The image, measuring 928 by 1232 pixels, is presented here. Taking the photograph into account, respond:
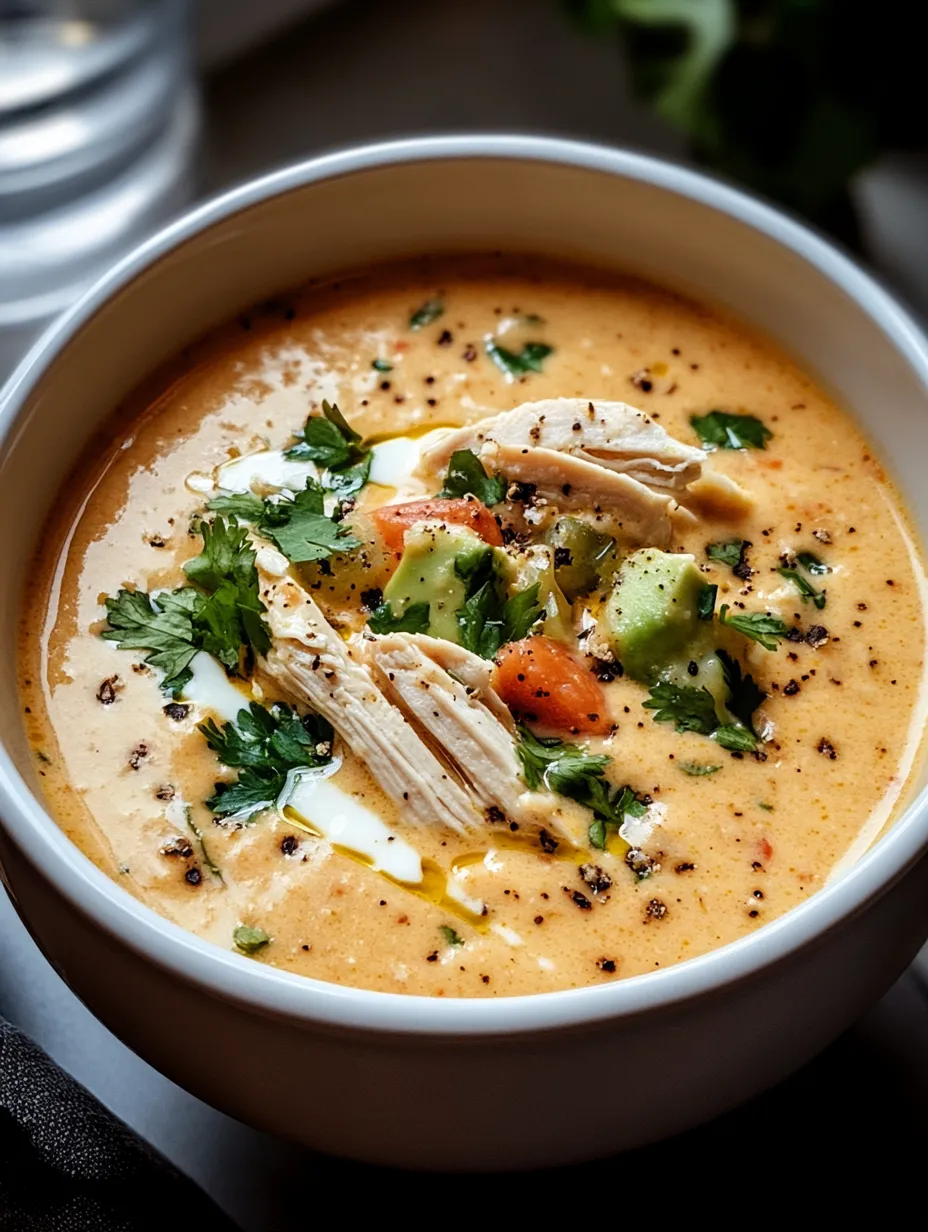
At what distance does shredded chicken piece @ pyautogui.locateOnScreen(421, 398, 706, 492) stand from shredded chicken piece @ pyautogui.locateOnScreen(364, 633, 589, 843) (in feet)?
0.92

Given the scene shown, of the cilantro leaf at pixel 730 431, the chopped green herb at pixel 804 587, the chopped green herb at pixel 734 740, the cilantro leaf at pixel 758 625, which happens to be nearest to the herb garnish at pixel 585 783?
the chopped green herb at pixel 734 740

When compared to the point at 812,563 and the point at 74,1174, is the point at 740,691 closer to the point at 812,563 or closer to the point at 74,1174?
the point at 812,563

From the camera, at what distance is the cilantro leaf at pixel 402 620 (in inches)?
67.6

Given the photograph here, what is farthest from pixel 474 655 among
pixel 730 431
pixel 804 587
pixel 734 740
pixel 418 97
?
pixel 418 97

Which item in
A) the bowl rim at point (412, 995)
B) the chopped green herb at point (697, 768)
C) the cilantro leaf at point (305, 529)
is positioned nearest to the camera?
the bowl rim at point (412, 995)

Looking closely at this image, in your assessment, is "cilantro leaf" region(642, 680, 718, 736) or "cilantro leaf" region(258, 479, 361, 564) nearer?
"cilantro leaf" region(642, 680, 718, 736)

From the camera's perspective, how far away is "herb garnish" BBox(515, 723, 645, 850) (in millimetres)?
1592

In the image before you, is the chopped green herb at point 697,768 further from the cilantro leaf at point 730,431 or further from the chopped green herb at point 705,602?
the cilantro leaf at point 730,431

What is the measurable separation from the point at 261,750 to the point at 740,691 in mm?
A: 486

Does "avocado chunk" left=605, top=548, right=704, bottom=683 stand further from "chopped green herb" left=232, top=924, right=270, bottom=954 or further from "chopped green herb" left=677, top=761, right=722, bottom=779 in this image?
"chopped green herb" left=232, top=924, right=270, bottom=954

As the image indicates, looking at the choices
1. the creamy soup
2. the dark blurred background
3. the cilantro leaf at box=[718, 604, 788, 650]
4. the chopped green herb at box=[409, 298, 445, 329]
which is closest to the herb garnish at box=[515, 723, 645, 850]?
the creamy soup

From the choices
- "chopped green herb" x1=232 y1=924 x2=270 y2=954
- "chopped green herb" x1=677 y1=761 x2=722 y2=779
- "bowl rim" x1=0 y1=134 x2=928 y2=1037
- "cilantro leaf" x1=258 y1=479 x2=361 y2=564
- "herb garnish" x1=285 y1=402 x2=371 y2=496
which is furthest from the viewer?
"herb garnish" x1=285 y1=402 x2=371 y2=496

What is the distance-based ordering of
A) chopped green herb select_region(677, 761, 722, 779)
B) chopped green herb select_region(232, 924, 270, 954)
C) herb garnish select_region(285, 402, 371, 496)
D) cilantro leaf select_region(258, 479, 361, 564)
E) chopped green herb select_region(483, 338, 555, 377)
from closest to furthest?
chopped green herb select_region(232, 924, 270, 954) < chopped green herb select_region(677, 761, 722, 779) < cilantro leaf select_region(258, 479, 361, 564) < herb garnish select_region(285, 402, 371, 496) < chopped green herb select_region(483, 338, 555, 377)

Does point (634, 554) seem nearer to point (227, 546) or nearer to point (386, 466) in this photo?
point (386, 466)
